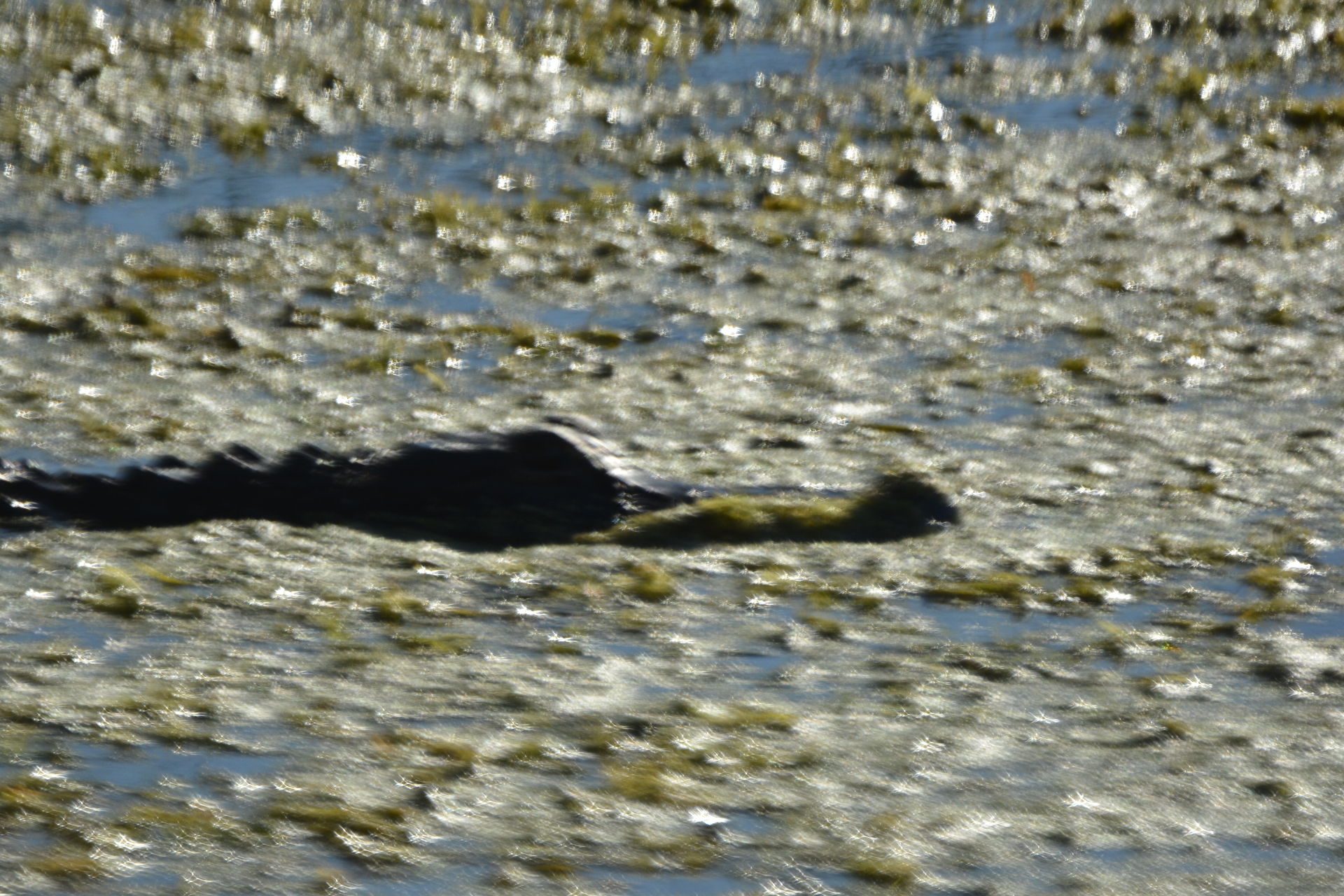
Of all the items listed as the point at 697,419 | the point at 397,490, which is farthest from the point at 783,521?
the point at 397,490

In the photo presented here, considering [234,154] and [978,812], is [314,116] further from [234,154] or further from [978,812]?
[978,812]

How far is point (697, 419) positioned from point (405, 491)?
72 cm

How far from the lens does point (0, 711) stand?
6.63 feet

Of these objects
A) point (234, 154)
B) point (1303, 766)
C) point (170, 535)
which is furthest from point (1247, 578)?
point (234, 154)

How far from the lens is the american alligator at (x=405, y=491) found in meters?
2.92

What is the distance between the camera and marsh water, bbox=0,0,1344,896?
1871mm

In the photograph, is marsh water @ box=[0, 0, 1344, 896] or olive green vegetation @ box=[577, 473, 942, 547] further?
olive green vegetation @ box=[577, 473, 942, 547]

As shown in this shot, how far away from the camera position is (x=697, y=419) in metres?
3.50

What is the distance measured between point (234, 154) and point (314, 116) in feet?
1.26

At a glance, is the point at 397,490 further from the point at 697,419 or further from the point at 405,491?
the point at 697,419

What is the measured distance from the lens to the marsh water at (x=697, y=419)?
1.87m

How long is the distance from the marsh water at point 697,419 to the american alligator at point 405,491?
92mm

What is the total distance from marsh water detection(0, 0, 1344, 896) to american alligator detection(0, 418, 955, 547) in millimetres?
92

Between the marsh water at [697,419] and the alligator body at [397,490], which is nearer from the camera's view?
the marsh water at [697,419]
